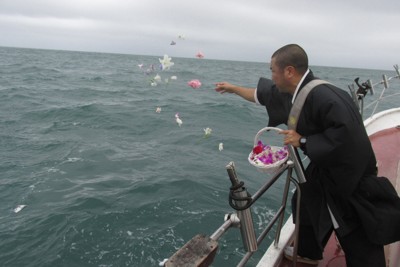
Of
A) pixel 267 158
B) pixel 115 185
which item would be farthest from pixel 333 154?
pixel 115 185

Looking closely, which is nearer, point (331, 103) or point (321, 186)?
point (331, 103)

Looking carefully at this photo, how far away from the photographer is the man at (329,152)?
217cm

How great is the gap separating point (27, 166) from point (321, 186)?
8.37m

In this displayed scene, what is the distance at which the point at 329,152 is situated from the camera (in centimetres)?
217

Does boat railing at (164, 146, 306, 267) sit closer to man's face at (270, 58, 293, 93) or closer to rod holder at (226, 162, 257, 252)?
rod holder at (226, 162, 257, 252)

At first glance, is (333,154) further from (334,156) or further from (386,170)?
(386,170)

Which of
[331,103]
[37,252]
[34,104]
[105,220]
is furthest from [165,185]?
[34,104]

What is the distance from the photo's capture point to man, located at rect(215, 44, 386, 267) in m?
2.17

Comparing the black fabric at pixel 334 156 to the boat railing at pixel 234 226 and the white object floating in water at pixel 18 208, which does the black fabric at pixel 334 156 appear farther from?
the white object floating in water at pixel 18 208

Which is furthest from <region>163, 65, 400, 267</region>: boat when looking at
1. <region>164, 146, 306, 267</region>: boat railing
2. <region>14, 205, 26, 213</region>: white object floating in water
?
<region>14, 205, 26, 213</region>: white object floating in water

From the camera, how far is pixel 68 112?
15.9m

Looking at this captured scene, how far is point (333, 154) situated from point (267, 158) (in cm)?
70

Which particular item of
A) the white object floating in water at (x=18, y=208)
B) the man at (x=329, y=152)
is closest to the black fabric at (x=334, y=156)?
the man at (x=329, y=152)

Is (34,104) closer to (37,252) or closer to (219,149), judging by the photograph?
(219,149)
